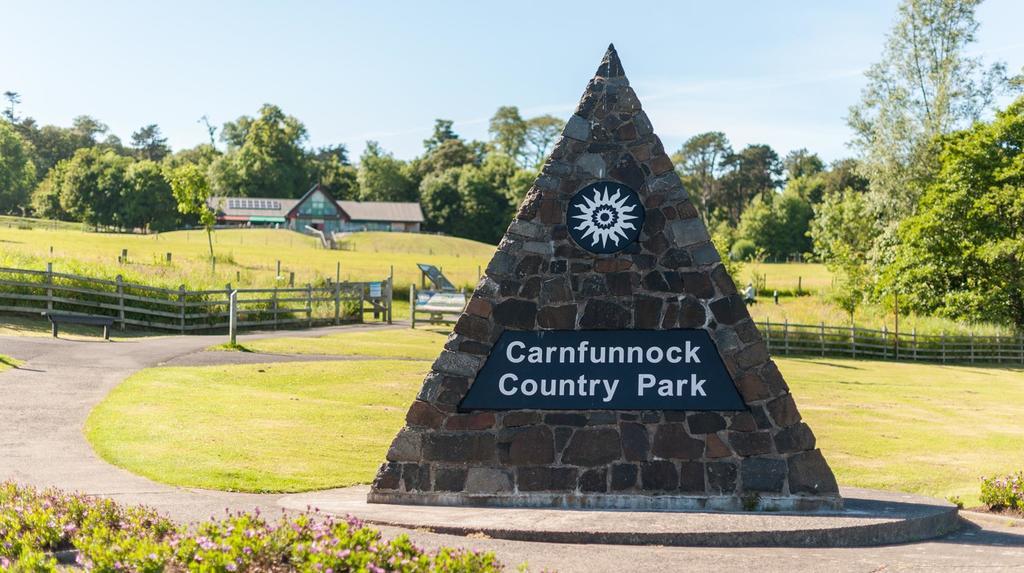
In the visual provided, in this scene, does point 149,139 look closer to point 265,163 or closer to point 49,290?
point 265,163

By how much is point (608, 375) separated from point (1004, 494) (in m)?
4.81

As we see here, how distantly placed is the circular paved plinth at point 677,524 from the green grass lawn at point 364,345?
1869 centimetres

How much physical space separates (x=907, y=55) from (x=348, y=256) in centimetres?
4624

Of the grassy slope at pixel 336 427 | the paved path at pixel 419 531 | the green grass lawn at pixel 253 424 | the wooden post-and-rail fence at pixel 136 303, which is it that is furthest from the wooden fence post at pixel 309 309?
the paved path at pixel 419 531

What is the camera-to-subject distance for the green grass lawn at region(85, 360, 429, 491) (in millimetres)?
13023

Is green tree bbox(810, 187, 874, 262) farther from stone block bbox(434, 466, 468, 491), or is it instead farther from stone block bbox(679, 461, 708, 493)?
stone block bbox(434, 466, 468, 491)

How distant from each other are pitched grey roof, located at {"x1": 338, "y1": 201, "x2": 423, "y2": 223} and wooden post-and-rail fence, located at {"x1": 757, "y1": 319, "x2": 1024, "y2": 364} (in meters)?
77.9

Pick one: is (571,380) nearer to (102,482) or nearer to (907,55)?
(102,482)

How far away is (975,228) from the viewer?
5475 centimetres

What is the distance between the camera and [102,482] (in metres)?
11.6

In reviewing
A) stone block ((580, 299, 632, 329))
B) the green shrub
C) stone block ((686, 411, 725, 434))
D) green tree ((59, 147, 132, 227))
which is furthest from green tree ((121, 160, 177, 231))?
the green shrub

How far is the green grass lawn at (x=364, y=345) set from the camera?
96.2 ft

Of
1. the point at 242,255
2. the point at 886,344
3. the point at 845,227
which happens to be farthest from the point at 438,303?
the point at 845,227

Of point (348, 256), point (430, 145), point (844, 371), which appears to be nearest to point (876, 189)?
point (844, 371)
